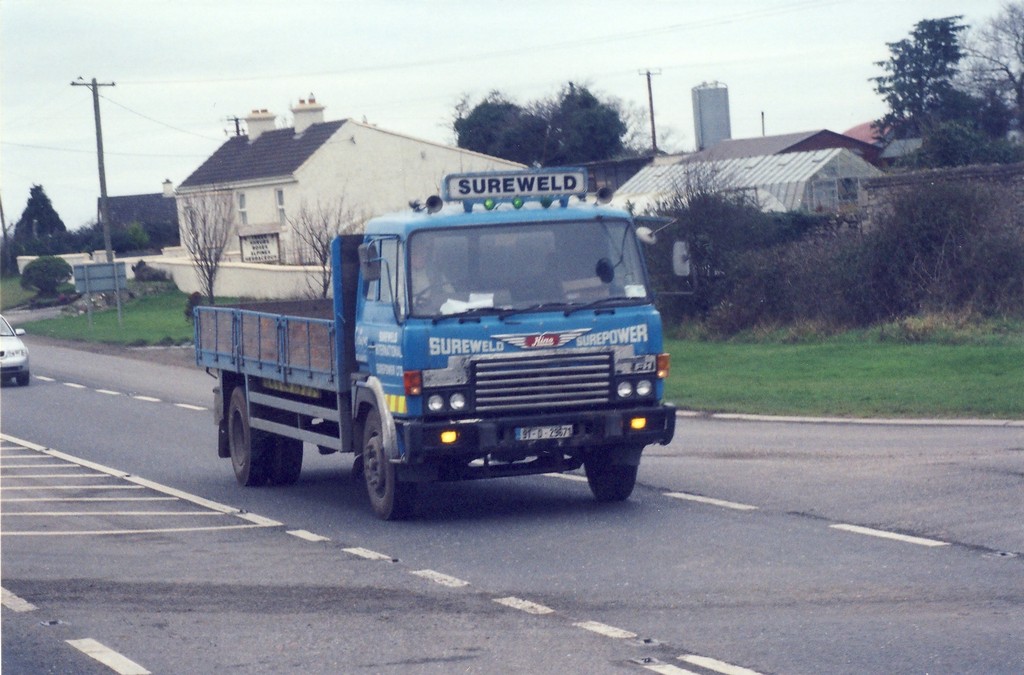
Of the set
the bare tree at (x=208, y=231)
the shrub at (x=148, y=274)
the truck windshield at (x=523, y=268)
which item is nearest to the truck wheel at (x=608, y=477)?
the truck windshield at (x=523, y=268)

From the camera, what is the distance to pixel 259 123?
7144 cm

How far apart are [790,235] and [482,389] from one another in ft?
110

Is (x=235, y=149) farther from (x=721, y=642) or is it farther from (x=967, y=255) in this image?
(x=721, y=642)

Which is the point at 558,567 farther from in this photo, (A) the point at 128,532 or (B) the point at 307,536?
(A) the point at 128,532

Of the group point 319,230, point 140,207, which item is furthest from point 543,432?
point 140,207

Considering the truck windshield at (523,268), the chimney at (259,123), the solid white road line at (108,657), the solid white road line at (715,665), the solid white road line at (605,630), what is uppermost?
the chimney at (259,123)

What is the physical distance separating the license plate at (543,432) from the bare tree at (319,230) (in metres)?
26.5

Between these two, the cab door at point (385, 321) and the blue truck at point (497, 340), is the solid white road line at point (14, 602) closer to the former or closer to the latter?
the blue truck at point (497, 340)

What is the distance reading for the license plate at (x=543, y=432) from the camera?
452 inches

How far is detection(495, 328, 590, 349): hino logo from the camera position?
1148cm

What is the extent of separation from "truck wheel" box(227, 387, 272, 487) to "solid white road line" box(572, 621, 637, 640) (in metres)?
7.77

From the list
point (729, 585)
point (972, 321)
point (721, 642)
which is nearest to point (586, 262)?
point (729, 585)

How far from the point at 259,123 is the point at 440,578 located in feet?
210

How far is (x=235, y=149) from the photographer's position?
72.4 metres
